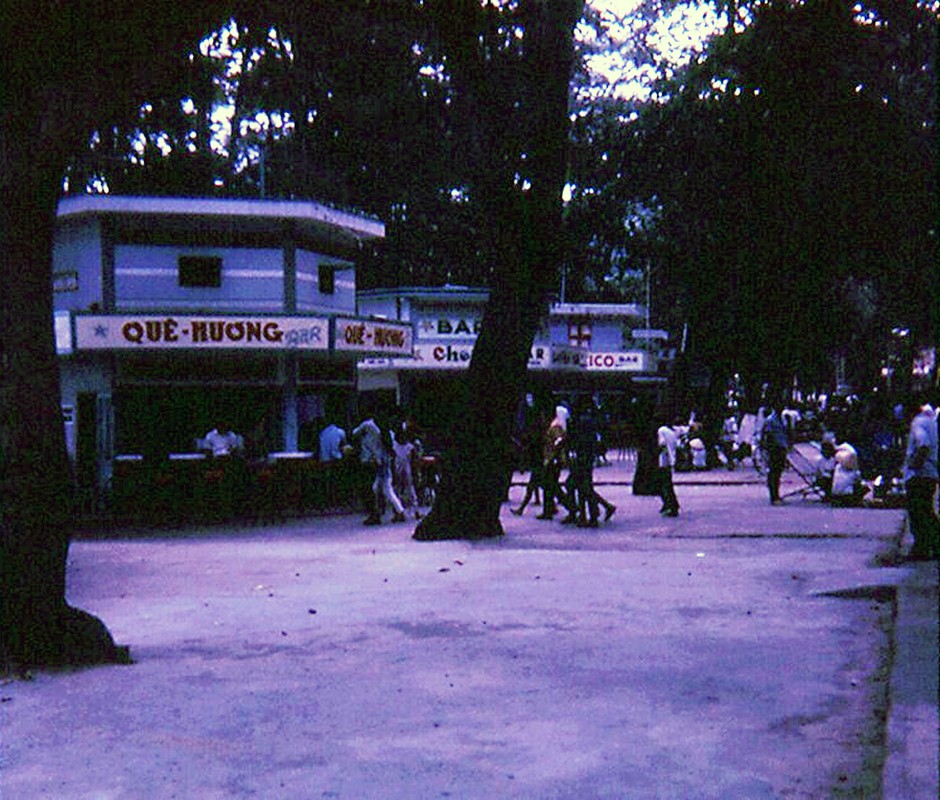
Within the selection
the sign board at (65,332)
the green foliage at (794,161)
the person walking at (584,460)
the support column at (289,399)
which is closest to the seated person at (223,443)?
the support column at (289,399)

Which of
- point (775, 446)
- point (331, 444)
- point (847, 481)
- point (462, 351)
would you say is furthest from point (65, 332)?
point (462, 351)

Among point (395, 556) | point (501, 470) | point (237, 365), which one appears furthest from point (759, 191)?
point (237, 365)

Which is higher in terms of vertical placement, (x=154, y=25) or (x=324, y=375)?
(x=154, y=25)

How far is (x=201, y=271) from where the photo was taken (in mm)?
25688

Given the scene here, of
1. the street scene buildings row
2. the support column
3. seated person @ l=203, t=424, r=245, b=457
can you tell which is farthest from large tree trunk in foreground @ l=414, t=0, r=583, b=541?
the support column

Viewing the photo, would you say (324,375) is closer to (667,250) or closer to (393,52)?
(667,250)

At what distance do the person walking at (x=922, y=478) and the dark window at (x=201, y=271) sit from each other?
1654 centimetres

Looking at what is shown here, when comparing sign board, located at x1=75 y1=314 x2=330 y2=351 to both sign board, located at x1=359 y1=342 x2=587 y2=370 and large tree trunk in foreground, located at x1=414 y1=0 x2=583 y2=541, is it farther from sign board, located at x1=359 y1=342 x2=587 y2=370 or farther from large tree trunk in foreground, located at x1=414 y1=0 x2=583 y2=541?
sign board, located at x1=359 y1=342 x2=587 y2=370

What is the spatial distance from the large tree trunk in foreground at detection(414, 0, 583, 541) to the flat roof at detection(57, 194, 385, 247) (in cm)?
961

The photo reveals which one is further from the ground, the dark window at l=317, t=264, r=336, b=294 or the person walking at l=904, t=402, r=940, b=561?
the dark window at l=317, t=264, r=336, b=294

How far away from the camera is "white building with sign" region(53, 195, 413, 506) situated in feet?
78.5

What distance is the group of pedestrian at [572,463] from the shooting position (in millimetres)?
17984

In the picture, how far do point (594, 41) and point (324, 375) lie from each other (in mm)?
9761

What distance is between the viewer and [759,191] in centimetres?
1909
